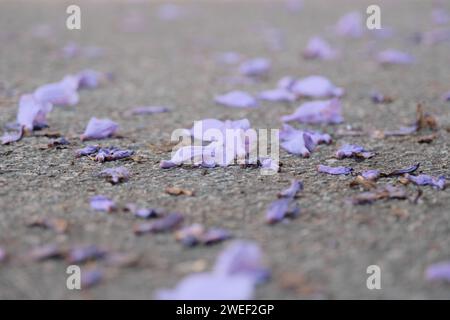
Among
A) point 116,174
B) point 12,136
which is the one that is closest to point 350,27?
point 12,136

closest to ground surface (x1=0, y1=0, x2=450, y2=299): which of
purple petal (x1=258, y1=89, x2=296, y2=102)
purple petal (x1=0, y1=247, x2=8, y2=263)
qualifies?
purple petal (x1=0, y1=247, x2=8, y2=263)

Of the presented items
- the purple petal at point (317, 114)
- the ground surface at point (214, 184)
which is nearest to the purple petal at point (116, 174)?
the ground surface at point (214, 184)

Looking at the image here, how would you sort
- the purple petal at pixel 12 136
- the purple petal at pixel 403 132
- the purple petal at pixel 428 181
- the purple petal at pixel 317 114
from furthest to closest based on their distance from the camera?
the purple petal at pixel 317 114 < the purple petal at pixel 403 132 < the purple petal at pixel 12 136 < the purple petal at pixel 428 181

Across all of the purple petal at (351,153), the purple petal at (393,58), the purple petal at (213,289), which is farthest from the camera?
the purple petal at (393,58)

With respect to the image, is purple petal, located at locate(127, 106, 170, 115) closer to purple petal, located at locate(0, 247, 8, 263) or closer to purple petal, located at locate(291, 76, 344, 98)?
purple petal, located at locate(291, 76, 344, 98)

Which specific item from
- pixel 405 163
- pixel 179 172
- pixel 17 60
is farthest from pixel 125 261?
pixel 17 60

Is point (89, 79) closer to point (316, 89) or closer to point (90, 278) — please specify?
point (316, 89)

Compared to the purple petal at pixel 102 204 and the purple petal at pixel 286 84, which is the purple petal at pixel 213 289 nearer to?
the purple petal at pixel 102 204
